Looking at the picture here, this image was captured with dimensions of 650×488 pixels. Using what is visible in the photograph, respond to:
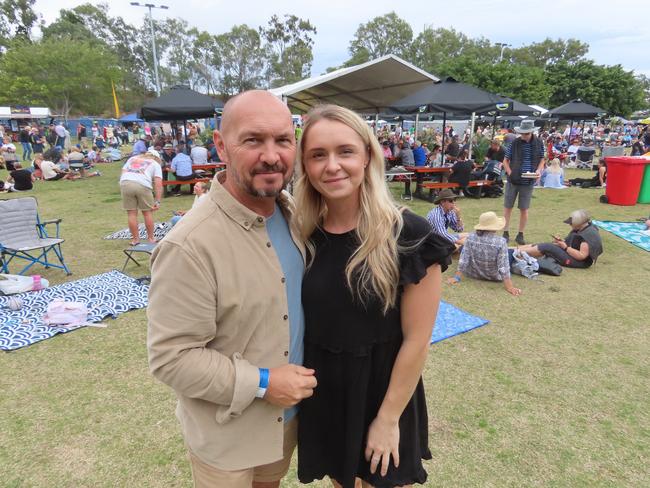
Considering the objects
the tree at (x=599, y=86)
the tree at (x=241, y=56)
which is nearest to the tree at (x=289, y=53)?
the tree at (x=241, y=56)

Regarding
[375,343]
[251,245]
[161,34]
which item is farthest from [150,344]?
[161,34]

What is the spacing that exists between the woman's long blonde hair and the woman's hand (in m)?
0.46

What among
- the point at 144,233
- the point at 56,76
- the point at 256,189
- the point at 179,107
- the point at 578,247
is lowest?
the point at 144,233

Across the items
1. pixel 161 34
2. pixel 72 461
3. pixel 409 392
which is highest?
pixel 161 34

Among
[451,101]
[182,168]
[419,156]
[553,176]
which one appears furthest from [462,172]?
[182,168]

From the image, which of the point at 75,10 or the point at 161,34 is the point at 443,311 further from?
the point at 161,34

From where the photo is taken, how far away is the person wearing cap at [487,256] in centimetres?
500

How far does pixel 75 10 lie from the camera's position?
59781 mm

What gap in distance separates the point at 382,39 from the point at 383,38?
339mm

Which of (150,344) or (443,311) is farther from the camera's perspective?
(443,311)

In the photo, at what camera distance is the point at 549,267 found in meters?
5.52

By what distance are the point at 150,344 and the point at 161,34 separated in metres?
85.4

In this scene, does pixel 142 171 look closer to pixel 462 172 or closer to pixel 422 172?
pixel 422 172

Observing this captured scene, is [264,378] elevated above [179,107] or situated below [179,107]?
below
